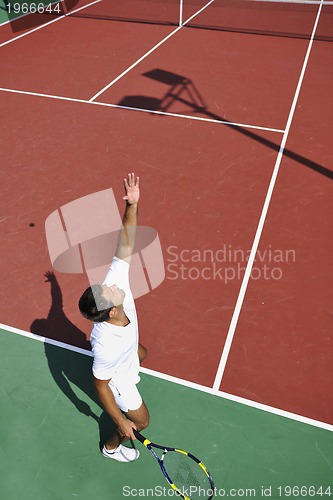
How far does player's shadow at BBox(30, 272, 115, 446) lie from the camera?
192 inches

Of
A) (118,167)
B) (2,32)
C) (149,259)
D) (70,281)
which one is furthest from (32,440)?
(2,32)

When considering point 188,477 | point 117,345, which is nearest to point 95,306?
point 117,345

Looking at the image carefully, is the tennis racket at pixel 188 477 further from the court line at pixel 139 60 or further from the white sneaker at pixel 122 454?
the court line at pixel 139 60

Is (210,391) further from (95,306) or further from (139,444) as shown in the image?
(95,306)

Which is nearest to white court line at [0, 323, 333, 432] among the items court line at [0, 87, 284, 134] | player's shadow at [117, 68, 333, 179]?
player's shadow at [117, 68, 333, 179]

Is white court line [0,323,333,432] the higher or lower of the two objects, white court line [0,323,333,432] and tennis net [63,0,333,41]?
the lower

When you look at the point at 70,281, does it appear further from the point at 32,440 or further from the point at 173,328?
the point at 32,440

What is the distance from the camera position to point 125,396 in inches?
159

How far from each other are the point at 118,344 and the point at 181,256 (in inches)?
132

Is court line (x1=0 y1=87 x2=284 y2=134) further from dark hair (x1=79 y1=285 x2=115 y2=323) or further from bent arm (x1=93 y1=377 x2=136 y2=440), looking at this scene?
bent arm (x1=93 y1=377 x2=136 y2=440)

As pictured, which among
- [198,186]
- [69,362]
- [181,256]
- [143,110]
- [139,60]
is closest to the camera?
[69,362]

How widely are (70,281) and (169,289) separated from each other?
4.79ft

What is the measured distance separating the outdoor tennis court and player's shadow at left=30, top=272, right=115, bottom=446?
0.02 metres

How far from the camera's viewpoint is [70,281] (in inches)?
257
